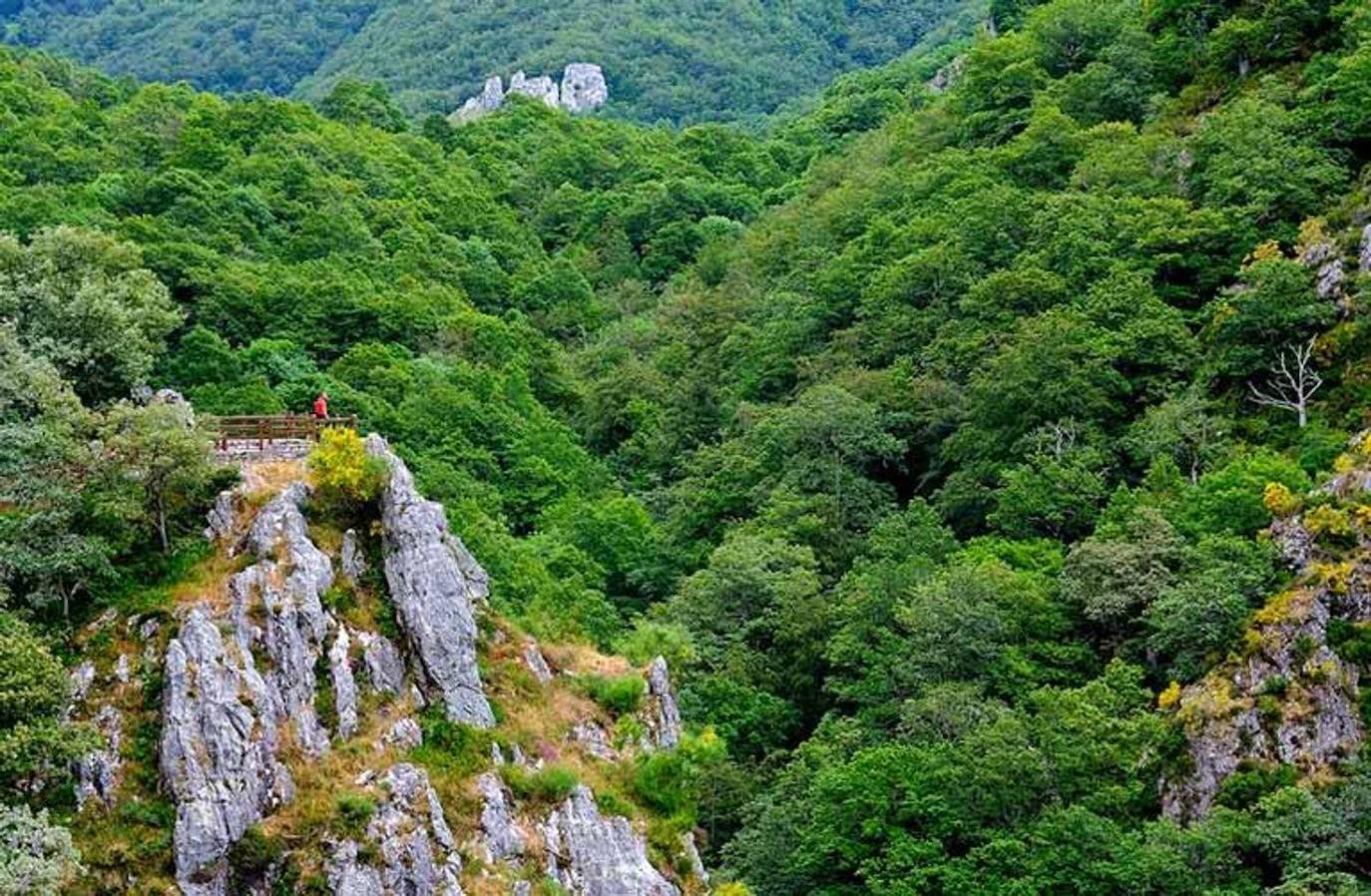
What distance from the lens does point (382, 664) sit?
3009cm

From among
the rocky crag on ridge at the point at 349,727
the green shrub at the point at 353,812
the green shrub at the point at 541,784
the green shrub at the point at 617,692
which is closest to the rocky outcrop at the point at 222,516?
the rocky crag on ridge at the point at 349,727

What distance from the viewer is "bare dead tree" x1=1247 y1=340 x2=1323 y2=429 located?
147 ft

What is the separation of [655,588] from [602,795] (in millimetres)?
25069

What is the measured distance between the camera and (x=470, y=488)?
54.4m

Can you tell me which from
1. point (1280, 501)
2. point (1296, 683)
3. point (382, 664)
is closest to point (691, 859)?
point (382, 664)

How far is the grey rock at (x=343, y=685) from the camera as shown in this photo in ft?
94.6

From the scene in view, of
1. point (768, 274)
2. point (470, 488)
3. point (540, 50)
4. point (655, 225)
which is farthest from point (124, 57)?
point (470, 488)

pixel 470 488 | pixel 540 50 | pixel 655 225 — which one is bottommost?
pixel 470 488

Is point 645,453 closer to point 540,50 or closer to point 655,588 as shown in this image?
point 655,588

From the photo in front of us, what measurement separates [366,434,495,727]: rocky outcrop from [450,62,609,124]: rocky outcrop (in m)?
130

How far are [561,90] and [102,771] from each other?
14441 centimetres

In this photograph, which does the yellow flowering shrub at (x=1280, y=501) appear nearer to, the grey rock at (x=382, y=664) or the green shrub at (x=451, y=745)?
the green shrub at (x=451, y=745)

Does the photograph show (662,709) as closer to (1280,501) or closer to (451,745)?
(451,745)

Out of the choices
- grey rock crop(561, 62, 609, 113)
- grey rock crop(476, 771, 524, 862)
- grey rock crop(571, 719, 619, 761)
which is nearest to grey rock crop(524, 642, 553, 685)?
grey rock crop(571, 719, 619, 761)
